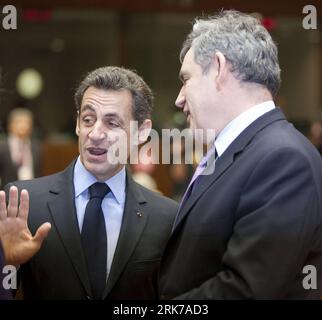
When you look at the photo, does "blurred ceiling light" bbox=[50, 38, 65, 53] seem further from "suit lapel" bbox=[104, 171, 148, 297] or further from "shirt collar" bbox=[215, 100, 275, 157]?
"shirt collar" bbox=[215, 100, 275, 157]

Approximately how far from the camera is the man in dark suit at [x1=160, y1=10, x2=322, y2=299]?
1.49 meters

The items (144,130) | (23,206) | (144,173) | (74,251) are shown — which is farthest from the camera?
(144,173)

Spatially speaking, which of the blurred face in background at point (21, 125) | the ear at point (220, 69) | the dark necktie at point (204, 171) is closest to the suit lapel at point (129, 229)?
the dark necktie at point (204, 171)

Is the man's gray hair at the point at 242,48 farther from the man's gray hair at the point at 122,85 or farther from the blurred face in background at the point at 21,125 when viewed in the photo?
the blurred face in background at the point at 21,125

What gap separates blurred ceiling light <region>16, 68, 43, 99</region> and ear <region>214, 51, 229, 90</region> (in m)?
10.9

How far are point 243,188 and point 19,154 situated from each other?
4.55m

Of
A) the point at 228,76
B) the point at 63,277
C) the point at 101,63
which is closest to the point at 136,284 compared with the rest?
the point at 63,277

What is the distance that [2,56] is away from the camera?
11891 mm

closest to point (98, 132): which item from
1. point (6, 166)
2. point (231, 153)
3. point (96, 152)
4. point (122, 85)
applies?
point (96, 152)

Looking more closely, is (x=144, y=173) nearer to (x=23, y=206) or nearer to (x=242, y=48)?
(x=23, y=206)

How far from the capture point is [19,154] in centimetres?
584

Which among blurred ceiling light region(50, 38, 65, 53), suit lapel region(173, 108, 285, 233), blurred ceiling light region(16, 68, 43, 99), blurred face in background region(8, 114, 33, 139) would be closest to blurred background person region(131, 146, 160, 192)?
blurred face in background region(8, 114, 33, 139)

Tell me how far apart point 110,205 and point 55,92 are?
10783 mm

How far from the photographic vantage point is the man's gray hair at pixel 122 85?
202 centimetres
